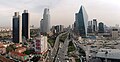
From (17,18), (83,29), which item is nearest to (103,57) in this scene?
(17,18)

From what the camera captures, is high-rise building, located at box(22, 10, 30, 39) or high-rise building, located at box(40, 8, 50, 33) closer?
high-rise building, located at box(22, 10, 30, 39)

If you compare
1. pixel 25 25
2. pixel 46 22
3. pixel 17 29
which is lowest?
pixel 17 29

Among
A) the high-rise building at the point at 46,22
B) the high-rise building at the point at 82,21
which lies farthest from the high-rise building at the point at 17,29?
Answer: the high-rise building at the point at 46,22

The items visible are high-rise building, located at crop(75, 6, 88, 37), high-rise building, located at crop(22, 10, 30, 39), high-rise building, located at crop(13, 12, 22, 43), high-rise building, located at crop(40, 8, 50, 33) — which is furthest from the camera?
high-rise building, located at crop(40, 8, 50, 33)

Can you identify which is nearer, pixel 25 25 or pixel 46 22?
pixel 25 25

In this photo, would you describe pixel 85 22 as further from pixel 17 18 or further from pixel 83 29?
pixel 17 18

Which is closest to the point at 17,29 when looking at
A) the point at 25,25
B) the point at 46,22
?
the point at 25,25

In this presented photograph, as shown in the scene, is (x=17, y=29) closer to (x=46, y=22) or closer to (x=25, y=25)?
(x=25, y=25)

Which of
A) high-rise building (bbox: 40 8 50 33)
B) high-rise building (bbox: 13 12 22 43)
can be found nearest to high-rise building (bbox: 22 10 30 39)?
high-rise building (bbox: 13 12 22 43)

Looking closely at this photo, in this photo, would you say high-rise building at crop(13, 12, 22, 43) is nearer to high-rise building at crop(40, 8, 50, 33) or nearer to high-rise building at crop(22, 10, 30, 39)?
high-rise building at crop(22, 10, 30, 39)

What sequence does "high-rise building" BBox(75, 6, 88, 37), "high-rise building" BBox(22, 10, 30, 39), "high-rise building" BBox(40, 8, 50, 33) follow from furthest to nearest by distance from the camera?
"high-rise building" BBox(40, 8, 50, 33) < "high-rise building" BBox(75, 6, 88, 37) < "high-rise building" BBox(22, 10, 30, 39)

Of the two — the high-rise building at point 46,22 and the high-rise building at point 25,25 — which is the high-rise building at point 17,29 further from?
the high-rise building at point 46,22
